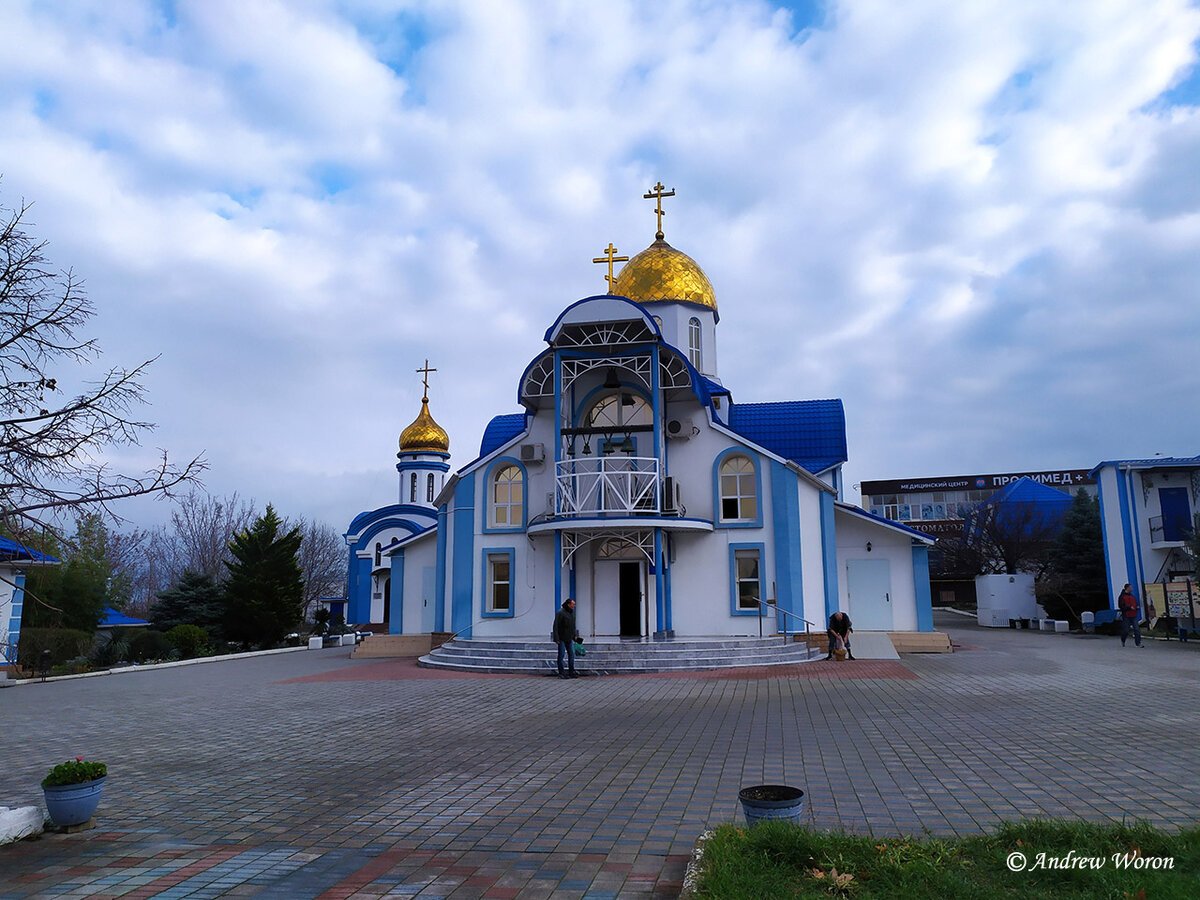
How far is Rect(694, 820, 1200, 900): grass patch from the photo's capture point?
4145 mm

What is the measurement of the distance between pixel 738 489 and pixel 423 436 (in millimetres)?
26606

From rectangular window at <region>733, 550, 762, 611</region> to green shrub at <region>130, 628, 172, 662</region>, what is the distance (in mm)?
17676

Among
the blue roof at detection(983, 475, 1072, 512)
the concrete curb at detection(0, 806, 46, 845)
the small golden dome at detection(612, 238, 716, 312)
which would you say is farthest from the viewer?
the blue roof at detection(983, 475, 1072, 512)

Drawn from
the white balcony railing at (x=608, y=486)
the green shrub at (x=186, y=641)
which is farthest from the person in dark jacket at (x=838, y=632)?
the green shrub at (x=186, y=641)

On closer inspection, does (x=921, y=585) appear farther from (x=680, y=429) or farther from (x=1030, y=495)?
(x=1030, y=495)

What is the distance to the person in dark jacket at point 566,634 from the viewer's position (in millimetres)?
16359

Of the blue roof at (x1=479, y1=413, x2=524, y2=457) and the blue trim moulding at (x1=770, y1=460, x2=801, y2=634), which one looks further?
the blue roof at (x1=479, y1=413, x2=524, y2=457)

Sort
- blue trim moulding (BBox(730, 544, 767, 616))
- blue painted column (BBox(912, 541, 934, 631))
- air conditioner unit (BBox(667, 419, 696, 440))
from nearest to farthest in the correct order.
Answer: blue trim moulding (BBox(730, 544, 767, 616))
air conditioner unit (BBox(667, 419, 696, 440))
blue painted column (BBox(912, 541, 934, 631))

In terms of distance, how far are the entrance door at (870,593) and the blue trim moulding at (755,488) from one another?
12.7 ft

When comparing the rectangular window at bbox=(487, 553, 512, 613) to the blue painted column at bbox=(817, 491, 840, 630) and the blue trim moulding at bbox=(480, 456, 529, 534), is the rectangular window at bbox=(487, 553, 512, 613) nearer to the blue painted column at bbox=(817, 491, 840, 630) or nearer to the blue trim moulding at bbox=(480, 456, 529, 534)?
the blue trim moulding at bbox=(480, 456, 529, 534)

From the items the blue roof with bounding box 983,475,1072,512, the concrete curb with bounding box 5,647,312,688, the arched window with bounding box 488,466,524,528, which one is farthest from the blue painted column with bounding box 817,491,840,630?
the blue roof with bounding box 983,475,1072,512

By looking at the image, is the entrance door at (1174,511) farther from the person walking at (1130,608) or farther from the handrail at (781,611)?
the handrail at (781,611)

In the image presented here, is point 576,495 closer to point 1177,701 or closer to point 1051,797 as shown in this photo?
point 1177,701

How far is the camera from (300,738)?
9.97 meters
